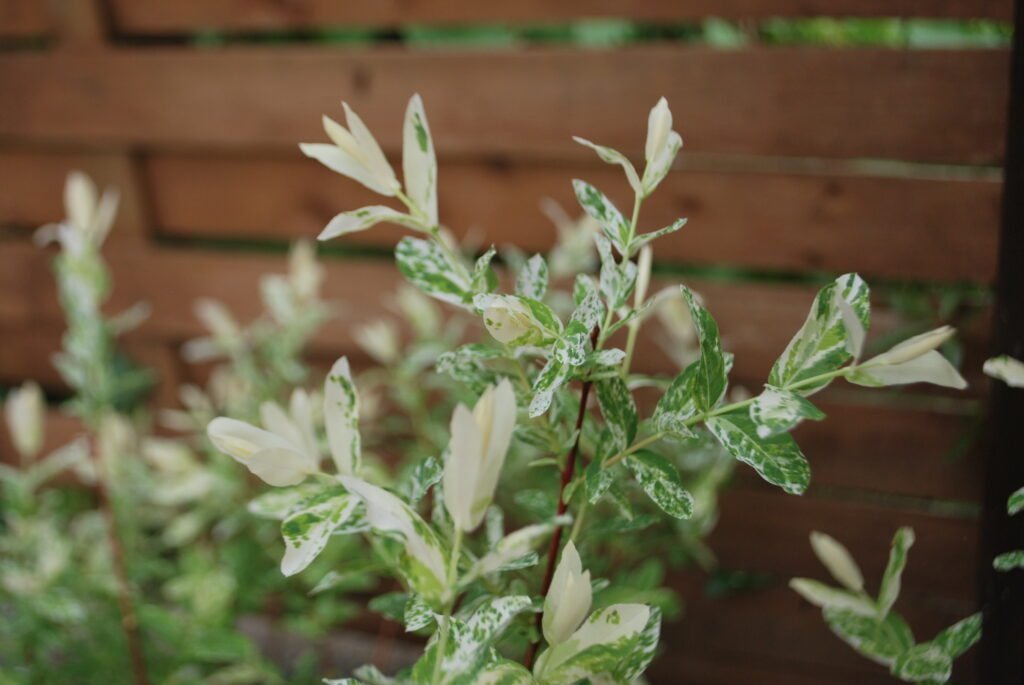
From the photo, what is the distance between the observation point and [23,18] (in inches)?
75.1

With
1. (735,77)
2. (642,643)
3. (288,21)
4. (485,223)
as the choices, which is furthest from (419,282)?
(288,21)

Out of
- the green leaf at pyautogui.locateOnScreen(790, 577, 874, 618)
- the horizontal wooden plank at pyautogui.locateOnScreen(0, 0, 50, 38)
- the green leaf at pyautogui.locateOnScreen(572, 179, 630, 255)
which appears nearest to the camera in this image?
the green leaf at pyautogui.locateOnScreen(572, 179, 630, 255)

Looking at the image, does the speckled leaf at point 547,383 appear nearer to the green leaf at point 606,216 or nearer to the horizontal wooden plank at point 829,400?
the green leaf at point 606,216

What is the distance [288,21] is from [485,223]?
1.67 feet

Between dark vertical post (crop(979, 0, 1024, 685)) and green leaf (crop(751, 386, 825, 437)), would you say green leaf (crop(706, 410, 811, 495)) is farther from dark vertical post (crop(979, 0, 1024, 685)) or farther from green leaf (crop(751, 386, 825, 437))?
dark vertical post (crop(979, 0, 1024, 685))

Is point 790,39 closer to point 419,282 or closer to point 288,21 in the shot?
point 288,21

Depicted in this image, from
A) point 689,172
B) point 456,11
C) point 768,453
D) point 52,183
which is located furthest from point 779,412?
point 52,183

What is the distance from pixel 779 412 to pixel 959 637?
248 millimetres

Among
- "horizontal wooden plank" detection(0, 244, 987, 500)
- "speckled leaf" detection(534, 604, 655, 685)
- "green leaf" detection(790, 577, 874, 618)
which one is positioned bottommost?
"horizontal wooden plank" detection(0, 244, 987, 500)

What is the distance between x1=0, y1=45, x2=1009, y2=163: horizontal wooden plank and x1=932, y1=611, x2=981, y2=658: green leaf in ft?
2.92

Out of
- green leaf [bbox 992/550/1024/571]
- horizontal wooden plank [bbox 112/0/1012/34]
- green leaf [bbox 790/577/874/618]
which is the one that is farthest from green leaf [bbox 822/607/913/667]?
horizontal wooden plank [bbox 112/0/1012/34]

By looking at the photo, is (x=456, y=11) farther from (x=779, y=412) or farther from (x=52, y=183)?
(x=779, y=412)

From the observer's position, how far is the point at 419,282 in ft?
1.97

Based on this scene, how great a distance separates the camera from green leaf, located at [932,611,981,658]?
0.60m
